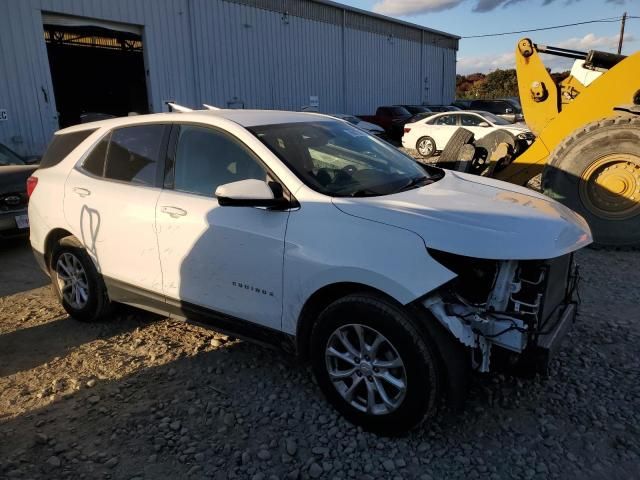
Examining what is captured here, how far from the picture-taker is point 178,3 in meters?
15.8

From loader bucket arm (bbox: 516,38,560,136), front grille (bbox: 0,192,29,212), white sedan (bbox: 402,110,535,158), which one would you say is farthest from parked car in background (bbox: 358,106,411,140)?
front grille (bbox: 0,192,29,212)

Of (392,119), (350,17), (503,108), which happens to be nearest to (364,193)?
(392,119)

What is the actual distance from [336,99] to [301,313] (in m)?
21.6

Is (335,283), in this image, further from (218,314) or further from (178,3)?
(178,3)

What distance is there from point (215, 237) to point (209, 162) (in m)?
0.55

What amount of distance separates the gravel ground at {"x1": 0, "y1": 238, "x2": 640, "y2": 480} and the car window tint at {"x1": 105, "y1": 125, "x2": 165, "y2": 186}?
1303 millimetres

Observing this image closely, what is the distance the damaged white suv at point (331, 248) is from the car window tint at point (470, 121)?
1189 cm

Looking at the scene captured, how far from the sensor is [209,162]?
11.0 ft

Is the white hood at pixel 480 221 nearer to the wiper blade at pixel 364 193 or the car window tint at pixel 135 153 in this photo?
the wiper blade at pixel 364 193

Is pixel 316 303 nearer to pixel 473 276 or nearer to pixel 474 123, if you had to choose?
pixel 473 276

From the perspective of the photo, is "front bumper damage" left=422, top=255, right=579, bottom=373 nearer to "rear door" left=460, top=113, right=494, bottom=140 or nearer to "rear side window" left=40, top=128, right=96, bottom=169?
"rear side window" left=40, top=128, right=96, bottom=169

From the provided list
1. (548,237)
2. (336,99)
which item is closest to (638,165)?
(548,237)

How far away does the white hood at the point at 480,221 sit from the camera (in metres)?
2.46

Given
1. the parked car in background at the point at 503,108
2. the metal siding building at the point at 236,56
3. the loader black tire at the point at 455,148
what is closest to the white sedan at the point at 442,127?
the parked car in background at the point at 503,108
